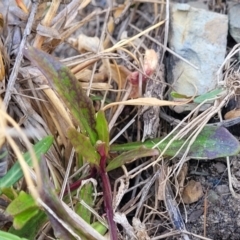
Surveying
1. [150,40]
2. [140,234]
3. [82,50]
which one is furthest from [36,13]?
[140,234]

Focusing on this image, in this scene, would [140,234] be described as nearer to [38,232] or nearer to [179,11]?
[38,232]

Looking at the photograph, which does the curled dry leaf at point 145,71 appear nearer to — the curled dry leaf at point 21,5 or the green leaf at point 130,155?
the green leaf at point 130,155

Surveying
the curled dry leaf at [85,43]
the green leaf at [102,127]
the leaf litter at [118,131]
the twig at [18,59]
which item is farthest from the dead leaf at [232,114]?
the twig at [18,59]

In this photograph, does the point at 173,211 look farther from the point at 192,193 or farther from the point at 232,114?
the point at 232,114

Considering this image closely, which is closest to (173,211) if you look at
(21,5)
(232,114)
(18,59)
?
(232,114)

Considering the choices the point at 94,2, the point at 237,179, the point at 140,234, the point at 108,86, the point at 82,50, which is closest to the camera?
the point at 140,234

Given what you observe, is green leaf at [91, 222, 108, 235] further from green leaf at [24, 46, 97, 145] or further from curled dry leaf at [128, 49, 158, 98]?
curled dry leaf at [128, 49, 158, 98]
